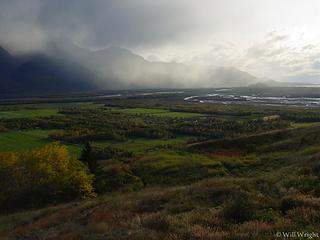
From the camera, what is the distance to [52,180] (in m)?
53.1

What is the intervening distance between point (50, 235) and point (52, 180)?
34716mm

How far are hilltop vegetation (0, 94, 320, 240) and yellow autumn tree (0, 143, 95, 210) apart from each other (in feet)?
0.43

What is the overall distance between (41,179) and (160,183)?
15896 mm

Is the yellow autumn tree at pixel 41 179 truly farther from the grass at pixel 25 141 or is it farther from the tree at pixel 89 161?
the grass at pixel 25 141

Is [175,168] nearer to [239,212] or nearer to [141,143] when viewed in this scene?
[141,143]

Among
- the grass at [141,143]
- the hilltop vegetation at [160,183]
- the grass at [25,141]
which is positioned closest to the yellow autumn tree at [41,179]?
the hilltop vegetation at [160,183]

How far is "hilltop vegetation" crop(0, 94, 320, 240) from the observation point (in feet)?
54.3

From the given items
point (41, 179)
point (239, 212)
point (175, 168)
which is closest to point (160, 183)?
point (175, 168)

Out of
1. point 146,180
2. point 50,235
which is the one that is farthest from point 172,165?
point 50,235

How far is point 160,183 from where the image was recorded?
56.1 metres

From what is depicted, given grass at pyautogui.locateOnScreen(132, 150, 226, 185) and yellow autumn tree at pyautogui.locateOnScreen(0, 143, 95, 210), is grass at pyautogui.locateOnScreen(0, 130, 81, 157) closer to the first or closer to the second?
grass at pyautogui.locateOnScreen(132, 150, 226, 185)

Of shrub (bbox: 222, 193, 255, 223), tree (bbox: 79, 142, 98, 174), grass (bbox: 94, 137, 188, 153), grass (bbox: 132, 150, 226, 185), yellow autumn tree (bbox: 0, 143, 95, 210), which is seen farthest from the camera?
grass (bbox: 94, 137, 188, 153)

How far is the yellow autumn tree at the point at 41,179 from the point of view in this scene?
5184cm

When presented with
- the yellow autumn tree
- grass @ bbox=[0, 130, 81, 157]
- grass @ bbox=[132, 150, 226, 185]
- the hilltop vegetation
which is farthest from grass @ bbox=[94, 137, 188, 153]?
the yellow autumn tree
